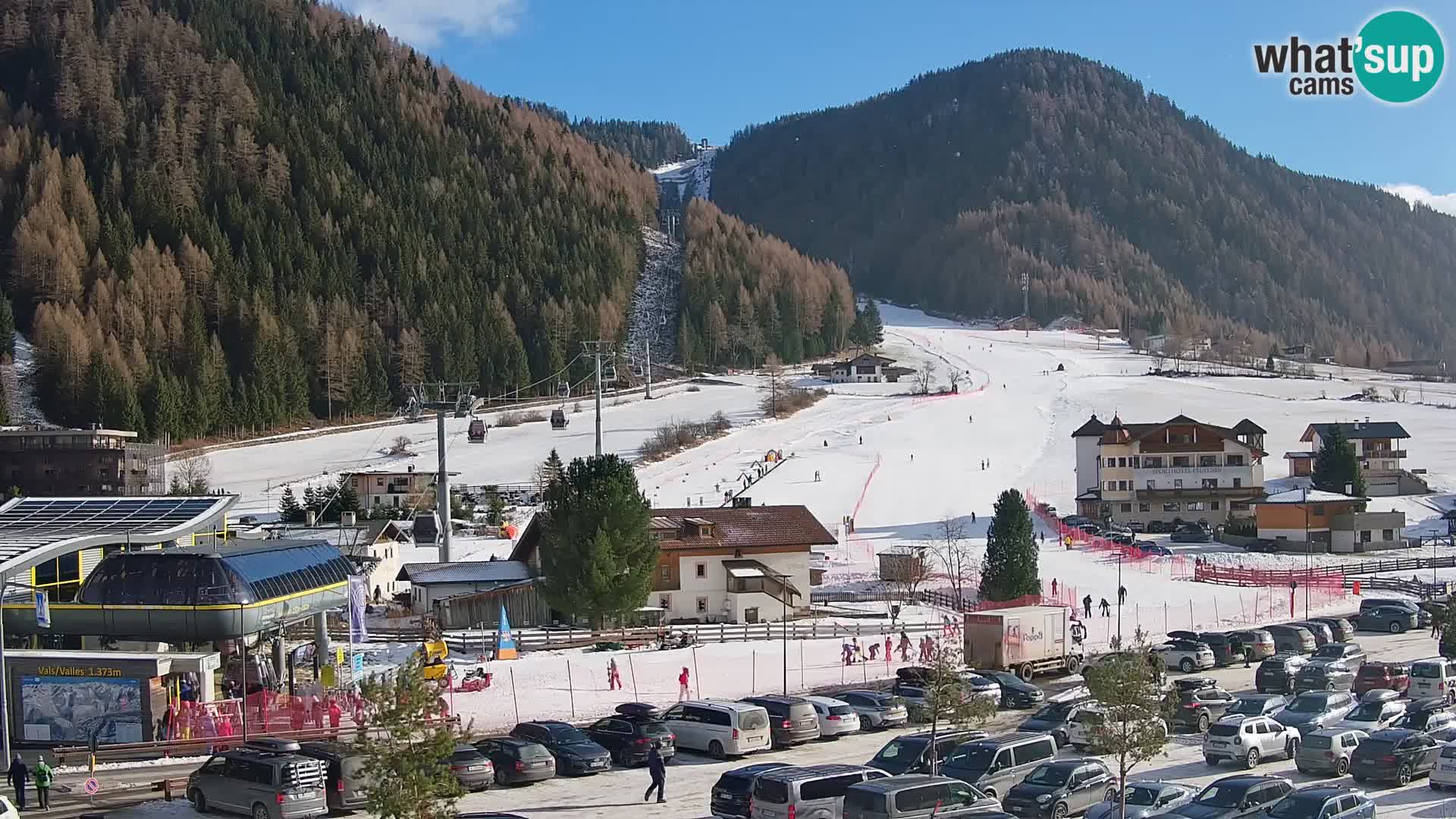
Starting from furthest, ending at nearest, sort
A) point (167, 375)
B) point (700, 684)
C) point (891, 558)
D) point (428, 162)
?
point (428, 162) → point (167, 375) → point (891, 558) → point (700, 684)

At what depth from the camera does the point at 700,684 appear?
3209 centimetres

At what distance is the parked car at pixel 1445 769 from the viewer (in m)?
20.7

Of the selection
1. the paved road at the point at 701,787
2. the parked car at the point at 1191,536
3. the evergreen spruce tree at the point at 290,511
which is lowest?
the paved road at the point at 701,787


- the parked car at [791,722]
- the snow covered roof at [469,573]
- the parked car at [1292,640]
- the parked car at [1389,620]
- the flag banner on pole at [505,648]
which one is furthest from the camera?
the snow covered roof at [469,573]

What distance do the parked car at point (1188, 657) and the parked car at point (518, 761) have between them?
56.4 ft

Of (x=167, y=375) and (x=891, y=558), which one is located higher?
(x=167, y=375)

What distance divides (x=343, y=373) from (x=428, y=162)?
5346 centimetres

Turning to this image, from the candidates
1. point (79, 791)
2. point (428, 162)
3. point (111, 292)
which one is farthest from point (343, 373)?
point (79, 791)

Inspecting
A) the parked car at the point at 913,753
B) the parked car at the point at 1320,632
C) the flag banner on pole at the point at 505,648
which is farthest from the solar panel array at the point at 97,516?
the parked car at the point at 1320,632

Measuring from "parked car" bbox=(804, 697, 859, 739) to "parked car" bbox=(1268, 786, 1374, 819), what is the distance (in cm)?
967

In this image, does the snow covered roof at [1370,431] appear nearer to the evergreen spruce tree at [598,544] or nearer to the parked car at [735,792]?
the evergreen spruce tree at [598,544]

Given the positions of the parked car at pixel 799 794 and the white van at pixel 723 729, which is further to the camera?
the white van at pixel 723 729

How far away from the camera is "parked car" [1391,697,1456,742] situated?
23.4 m

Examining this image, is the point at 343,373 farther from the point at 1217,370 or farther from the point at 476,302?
the point at 1217,370
